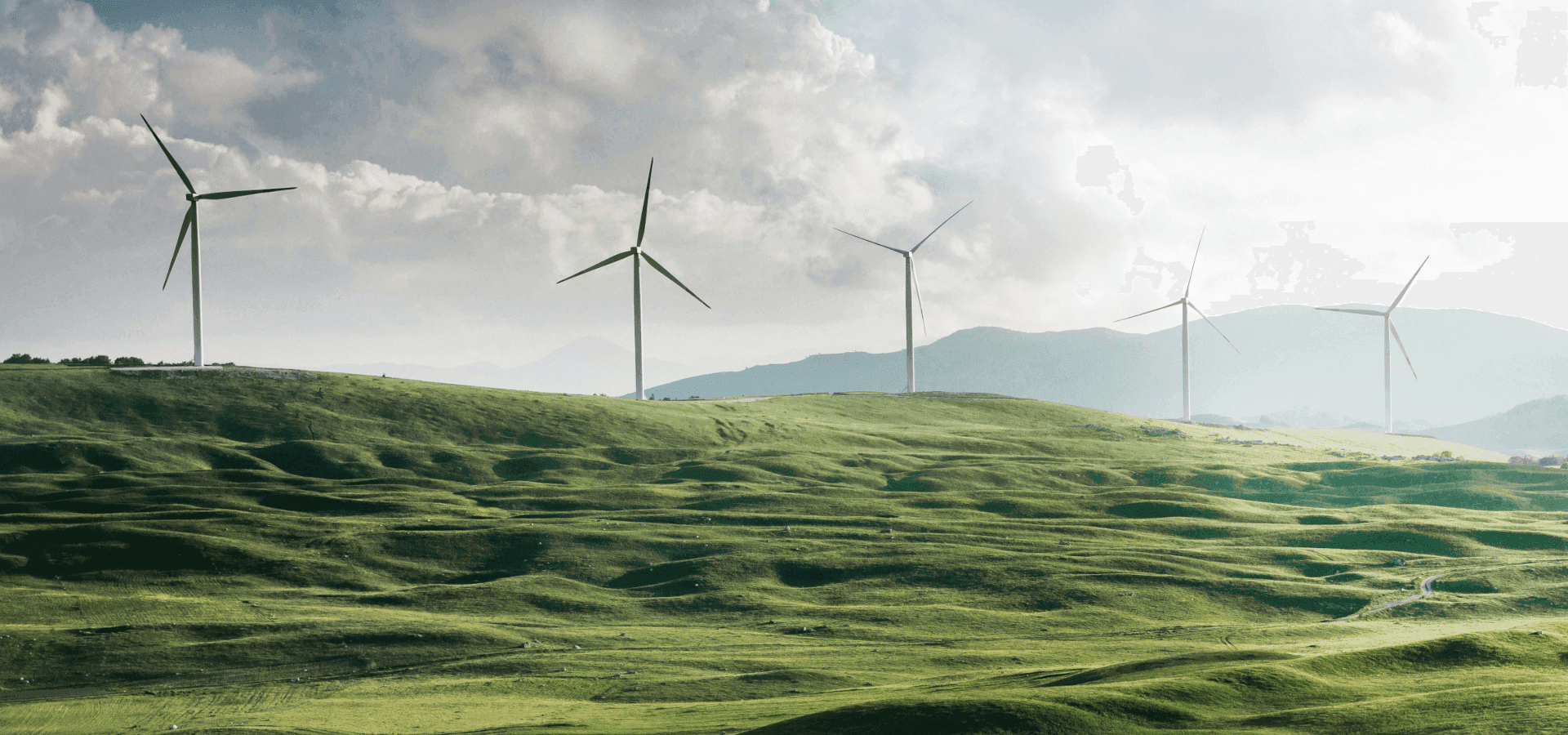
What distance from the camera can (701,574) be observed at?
2778 inches

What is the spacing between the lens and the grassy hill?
31.6 meters

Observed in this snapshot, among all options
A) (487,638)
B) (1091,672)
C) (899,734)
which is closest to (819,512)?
(487,638)

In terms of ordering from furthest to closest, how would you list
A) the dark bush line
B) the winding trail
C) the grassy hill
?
the dark bush line → the winding trail → the grassy hill

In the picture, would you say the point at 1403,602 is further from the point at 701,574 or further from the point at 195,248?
the point at 195,248

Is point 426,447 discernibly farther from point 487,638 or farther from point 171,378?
point 487,638

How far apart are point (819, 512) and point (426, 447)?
46.4 m

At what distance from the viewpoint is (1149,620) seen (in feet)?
196

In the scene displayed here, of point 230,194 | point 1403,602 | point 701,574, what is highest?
point 230,194

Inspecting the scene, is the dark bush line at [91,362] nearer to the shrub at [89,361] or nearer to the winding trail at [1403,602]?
the shrub at [89,361]

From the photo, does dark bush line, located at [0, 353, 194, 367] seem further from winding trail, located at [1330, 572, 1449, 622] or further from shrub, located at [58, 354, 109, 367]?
winding trail, located at [1330, 572, 1449, 622]

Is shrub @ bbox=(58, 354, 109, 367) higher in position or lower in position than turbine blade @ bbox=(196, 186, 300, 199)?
lower

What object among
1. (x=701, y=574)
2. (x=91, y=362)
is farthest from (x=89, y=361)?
(x=701, y=574)

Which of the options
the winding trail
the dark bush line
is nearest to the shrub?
the dark bush line

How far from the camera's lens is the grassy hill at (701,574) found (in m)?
31.6
